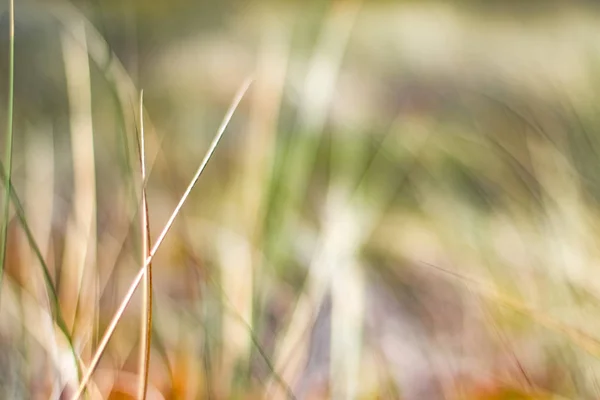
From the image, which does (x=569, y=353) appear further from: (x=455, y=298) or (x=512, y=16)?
(x=512, y=16)

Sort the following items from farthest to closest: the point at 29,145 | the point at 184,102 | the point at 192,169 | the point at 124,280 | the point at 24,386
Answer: the point at 184,102, the point at 192,169, the point at 29,145, the point at 124,280, the point at 24,386

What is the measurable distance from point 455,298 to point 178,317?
0.22 meters

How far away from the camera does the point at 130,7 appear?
118 centimetres

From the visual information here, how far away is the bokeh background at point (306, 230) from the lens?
0.38m

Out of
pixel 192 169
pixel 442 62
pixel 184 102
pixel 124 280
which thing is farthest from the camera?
pixel 442 62

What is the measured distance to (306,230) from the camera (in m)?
0.61

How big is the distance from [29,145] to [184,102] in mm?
340

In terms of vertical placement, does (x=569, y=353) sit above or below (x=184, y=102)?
above

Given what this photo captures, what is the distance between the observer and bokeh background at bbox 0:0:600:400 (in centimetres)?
38

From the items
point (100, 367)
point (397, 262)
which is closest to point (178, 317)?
point (100, 367)

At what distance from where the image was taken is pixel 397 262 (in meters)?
0.58

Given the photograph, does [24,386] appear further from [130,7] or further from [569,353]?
[130,7]

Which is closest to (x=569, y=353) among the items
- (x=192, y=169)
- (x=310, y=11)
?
(x=192, y=169)

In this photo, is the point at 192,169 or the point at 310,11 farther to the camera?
the point at 310,11
